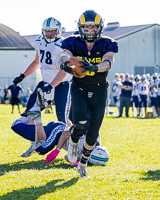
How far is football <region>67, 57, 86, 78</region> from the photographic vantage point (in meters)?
4.40

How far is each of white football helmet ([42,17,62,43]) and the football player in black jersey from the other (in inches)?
55.3

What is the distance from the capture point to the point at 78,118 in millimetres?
4676

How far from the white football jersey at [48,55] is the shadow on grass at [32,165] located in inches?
54.8

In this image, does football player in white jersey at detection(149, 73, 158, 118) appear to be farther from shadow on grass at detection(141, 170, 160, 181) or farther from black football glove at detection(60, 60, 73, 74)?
black football glove at detection(60, 60, 73, 74)

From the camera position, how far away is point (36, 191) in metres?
4.21

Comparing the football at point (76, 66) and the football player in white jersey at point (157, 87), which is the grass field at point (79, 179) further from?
the football player in white jersey at point (157, 87)

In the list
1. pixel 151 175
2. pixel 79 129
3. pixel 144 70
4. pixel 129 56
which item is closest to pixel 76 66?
pixel 79 129

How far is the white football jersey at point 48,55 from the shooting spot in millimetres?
6301

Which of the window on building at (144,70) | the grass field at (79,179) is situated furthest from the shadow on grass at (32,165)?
the window on building at (144,70)

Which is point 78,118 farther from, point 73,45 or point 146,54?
point 146,54

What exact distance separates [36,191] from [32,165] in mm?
1663

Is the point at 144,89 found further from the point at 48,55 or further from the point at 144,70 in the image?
the point at 144,70

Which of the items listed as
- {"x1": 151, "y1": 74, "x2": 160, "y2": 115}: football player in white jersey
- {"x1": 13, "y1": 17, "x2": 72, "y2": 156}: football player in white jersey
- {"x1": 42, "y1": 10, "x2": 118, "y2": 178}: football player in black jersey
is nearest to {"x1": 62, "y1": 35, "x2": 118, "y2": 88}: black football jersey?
{"x1": 42, "y1": 10, "x2": 118, "y2": 178}: football player in black jersey

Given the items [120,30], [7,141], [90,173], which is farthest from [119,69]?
[90,173]
